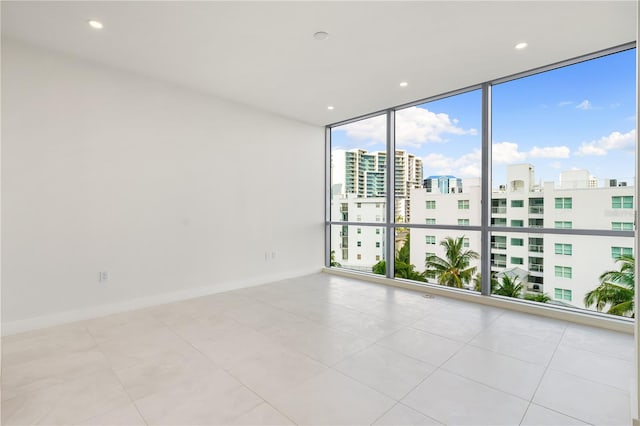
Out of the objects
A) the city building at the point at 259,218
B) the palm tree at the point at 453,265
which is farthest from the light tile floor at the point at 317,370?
the palm tree at the point at 453,265

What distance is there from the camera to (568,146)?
345cm

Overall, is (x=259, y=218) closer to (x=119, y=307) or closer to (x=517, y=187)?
(x=119, y=307)

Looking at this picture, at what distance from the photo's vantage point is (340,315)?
3.42 m

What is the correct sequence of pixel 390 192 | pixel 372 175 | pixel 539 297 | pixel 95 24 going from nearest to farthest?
pixel 95 24 < pixel 539 297 < pixel 390 192 < pixel 372 175

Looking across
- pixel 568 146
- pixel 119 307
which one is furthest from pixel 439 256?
pixel 119 307

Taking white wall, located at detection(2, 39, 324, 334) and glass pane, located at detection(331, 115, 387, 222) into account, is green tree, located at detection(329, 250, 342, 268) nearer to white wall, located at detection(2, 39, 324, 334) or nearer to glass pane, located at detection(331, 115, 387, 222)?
glass pane, located at detection(331, 115, 387, 222)

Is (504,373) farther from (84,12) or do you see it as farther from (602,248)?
(84,12)

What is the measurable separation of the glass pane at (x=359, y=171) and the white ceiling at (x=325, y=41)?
1.36 meters

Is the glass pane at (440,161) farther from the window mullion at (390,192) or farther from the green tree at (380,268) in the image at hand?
the green tree at (380,268)

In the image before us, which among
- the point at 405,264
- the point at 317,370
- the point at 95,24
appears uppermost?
the point at 95,24

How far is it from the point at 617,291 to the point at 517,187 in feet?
4.79

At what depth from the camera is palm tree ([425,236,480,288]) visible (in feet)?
14.2

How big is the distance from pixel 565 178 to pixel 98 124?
534 cm

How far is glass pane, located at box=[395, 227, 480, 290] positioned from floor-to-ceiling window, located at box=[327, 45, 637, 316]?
16mm
